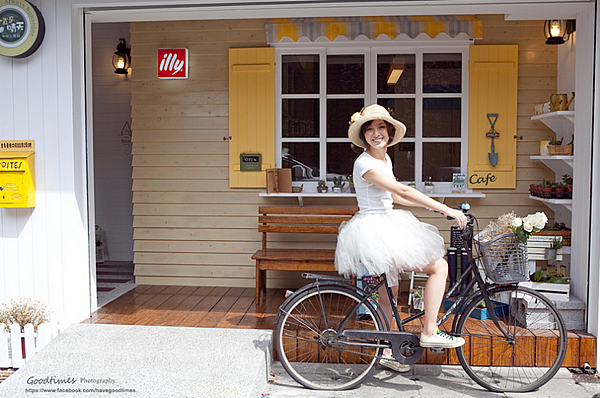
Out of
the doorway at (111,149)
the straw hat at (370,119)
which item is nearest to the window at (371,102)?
the straw hat at (370,119)

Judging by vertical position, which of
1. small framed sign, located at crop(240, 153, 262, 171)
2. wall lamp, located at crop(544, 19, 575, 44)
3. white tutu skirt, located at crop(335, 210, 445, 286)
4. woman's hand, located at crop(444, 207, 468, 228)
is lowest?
white tutu skirt, located at crop(335, 210, 445, 286)

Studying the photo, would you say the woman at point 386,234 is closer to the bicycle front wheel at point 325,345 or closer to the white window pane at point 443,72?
the bicycle front wheel at point 325,345

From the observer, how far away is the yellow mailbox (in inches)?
161

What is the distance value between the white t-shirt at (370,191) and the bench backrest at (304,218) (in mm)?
1714

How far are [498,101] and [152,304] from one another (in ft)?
12.9

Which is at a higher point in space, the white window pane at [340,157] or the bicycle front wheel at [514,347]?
the white window pane at [340,157]

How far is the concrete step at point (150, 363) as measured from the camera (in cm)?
332

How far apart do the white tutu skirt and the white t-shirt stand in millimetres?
52

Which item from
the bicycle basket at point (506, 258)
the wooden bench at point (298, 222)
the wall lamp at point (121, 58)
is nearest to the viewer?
the bicycle basket at point (506, 258)

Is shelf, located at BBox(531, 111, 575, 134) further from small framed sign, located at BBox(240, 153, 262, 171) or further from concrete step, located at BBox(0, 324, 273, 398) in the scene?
concrete step, located at BBox(0, 324, 273, 398)

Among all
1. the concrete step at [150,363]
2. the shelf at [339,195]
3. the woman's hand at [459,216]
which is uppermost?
the shelf at [339,195]

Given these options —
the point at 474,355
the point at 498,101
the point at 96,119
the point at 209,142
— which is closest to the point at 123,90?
the point at 96,119

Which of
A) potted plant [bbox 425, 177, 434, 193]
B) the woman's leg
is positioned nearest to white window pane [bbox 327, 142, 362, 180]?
potted plant [bbox 425, 177, 434, 193]

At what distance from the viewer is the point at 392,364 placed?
12.6ft
